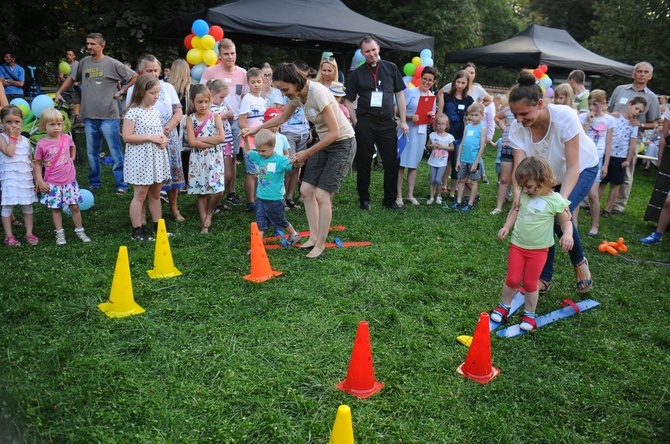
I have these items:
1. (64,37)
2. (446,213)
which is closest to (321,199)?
(446,213)

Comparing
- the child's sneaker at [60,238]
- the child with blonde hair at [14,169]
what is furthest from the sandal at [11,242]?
the child's sneaker at [60,238]

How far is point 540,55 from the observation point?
564 inches

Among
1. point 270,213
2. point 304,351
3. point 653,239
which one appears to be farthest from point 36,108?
point 653,239

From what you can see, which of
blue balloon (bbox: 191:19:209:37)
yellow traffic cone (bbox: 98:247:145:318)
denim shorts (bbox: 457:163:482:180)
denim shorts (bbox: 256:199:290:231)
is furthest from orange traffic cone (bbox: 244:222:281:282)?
blue balloon (bbox: 191:19:209:37)

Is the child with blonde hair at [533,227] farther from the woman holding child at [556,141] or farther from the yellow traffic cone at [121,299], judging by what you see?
the yellow traffic cone at [121,299]

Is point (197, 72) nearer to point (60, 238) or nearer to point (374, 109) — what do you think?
point (374, 109)

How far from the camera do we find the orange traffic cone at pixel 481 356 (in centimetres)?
324

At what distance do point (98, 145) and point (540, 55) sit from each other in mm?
11884

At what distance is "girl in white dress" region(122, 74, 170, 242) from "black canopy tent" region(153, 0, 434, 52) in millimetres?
4865

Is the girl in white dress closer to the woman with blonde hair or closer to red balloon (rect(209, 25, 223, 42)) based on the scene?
the woman with blonde hair

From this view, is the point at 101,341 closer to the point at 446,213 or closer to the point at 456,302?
the point at 456,302

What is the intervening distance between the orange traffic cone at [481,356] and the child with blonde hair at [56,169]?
13.9ft

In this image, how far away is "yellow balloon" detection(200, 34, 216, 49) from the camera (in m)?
8.58

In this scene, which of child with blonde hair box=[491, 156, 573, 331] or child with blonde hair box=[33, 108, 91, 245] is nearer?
child with blonde hair box=[491, 156, 573, 331]
